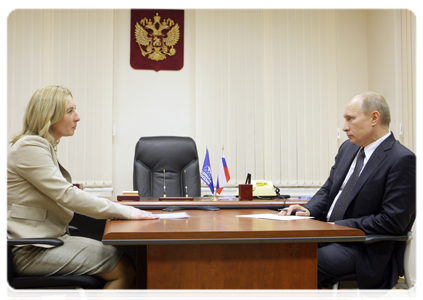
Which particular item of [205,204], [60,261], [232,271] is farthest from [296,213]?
[60,261]

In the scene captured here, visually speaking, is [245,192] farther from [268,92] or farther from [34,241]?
[268,92]

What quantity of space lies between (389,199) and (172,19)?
3.49 m

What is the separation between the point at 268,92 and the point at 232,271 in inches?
131

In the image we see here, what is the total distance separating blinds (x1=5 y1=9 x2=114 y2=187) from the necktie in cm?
283

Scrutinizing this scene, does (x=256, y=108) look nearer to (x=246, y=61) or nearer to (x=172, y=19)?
(x=246, y=61)

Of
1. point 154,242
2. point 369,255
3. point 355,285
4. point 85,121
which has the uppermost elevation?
point 85,121

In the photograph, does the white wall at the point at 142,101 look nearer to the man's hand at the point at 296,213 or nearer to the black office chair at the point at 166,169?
the black office chair at the point at 166,169

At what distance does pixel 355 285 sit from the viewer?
1.79m

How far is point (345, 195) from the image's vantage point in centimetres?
213

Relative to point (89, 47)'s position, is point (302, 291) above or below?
below

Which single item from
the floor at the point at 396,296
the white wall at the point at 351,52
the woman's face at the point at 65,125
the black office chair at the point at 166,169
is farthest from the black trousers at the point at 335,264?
the white wall at the point at 351,52

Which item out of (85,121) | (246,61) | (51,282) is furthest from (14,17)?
(51,282)

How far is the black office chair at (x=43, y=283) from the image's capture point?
1534mm

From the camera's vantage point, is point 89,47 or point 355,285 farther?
point 89,47
